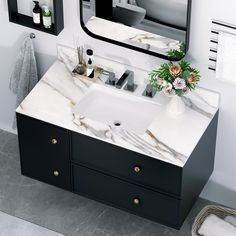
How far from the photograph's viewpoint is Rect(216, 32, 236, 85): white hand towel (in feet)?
14.2

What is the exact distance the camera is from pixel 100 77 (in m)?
4.82

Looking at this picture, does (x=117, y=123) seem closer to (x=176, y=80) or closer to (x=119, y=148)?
(x=119, y=148)

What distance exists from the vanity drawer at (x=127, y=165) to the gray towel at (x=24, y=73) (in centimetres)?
68

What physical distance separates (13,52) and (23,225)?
1.11m

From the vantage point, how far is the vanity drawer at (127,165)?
14.4ft

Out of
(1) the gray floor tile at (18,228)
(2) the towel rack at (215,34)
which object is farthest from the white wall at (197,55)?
(1) the gray floor tile at (18,228)

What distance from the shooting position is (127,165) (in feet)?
14.7

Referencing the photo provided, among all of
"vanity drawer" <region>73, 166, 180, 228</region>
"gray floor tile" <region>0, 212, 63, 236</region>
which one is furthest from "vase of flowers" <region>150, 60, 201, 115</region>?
"gray floor tile" <region>0, 212, 63, 236</region>

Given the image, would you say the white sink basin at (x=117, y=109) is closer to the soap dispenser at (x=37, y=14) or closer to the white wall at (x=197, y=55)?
the white wall at (x=197, y=55)

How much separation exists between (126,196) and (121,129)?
1.36ft

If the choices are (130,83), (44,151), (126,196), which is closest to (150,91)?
(130,83)

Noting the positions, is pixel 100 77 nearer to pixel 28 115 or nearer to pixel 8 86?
pixel 28 115

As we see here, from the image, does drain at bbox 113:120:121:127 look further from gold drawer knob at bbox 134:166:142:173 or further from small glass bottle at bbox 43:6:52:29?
small glass bottle at bbox 43:6:52:29

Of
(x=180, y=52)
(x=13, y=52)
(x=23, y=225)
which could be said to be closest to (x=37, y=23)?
(x=13, y=52)
